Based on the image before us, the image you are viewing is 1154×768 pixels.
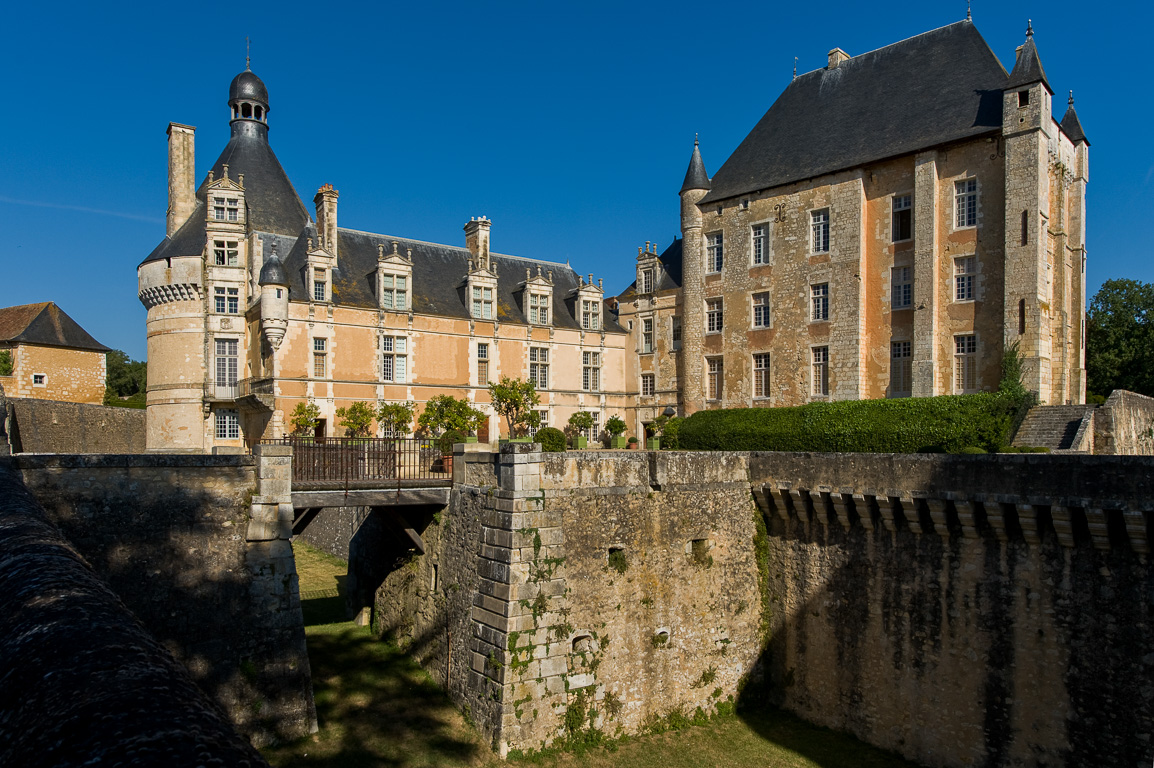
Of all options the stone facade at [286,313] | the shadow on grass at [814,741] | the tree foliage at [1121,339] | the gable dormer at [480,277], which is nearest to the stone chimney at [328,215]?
the stone facade at [286,313]

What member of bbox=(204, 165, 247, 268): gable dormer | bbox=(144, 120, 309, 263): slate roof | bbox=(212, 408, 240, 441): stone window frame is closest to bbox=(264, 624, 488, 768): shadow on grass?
bbox=(212, 408, 240, 441): stone window frame

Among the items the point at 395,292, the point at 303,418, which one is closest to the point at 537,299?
the point at 395,292

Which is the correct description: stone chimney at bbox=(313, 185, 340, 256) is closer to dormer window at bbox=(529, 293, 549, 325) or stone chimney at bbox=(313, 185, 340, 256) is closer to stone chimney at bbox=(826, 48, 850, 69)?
dormer window at bbox=(529, 293, 549, 325)

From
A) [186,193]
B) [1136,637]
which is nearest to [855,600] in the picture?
[1136,637]

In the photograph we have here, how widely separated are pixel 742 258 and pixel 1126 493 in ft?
Answer: 61.6

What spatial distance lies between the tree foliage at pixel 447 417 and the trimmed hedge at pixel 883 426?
9889mm

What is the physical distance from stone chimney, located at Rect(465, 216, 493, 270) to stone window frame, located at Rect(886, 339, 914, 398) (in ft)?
56.0

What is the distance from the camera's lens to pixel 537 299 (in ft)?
110

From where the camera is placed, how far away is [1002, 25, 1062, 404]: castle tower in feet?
67.5

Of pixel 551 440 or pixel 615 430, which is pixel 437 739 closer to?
pixel 551 440

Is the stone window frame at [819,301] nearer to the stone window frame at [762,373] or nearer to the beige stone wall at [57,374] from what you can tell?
the stone window frame at [762,373]

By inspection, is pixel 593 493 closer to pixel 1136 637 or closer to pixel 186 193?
pixel 1136 637

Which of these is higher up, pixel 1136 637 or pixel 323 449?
pixel 323 449

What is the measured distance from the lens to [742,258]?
27672mm
